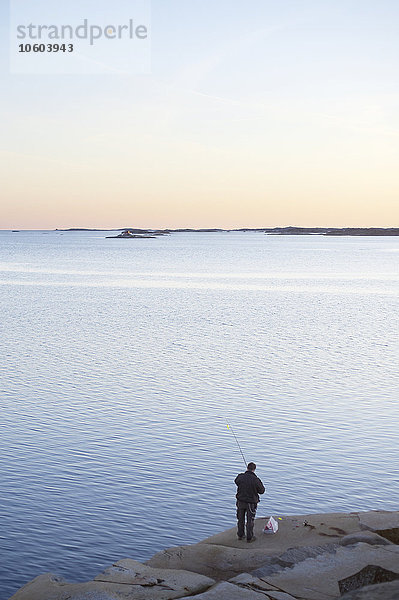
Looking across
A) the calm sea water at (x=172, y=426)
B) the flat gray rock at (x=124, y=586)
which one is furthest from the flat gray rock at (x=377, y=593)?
the calm sea water at (x=172, y=426)

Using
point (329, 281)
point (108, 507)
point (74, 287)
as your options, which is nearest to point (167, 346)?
point (108, 507)

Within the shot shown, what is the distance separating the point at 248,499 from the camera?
18547mm

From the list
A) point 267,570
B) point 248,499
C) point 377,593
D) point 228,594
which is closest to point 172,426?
point 248,499

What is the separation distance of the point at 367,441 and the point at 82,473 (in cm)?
1145

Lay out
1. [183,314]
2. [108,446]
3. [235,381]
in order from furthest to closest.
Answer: [183,314] → [235,381] → [108,446]

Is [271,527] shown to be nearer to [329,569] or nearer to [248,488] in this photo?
[248,488]

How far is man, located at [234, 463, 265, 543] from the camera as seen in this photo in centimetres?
1858

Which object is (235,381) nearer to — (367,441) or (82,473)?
(367,441)

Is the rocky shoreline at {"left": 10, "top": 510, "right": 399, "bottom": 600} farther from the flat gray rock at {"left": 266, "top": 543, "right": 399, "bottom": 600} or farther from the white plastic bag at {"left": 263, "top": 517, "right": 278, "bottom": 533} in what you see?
the white plastic bag at {"left": 263, "top": 517, "right": 278, "bottom": 533}

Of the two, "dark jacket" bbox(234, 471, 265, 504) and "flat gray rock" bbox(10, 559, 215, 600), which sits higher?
"dark jacket" bbox(234, 471, 265, 504)

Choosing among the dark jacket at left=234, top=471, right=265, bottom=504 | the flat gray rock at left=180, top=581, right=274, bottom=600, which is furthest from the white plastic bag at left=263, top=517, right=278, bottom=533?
the flat gray rock at left=180, top=581, right=274, bottom=600

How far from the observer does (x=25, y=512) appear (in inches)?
862

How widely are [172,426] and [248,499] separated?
13417mm

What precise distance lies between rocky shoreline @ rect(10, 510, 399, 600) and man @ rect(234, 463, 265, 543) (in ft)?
1.01
